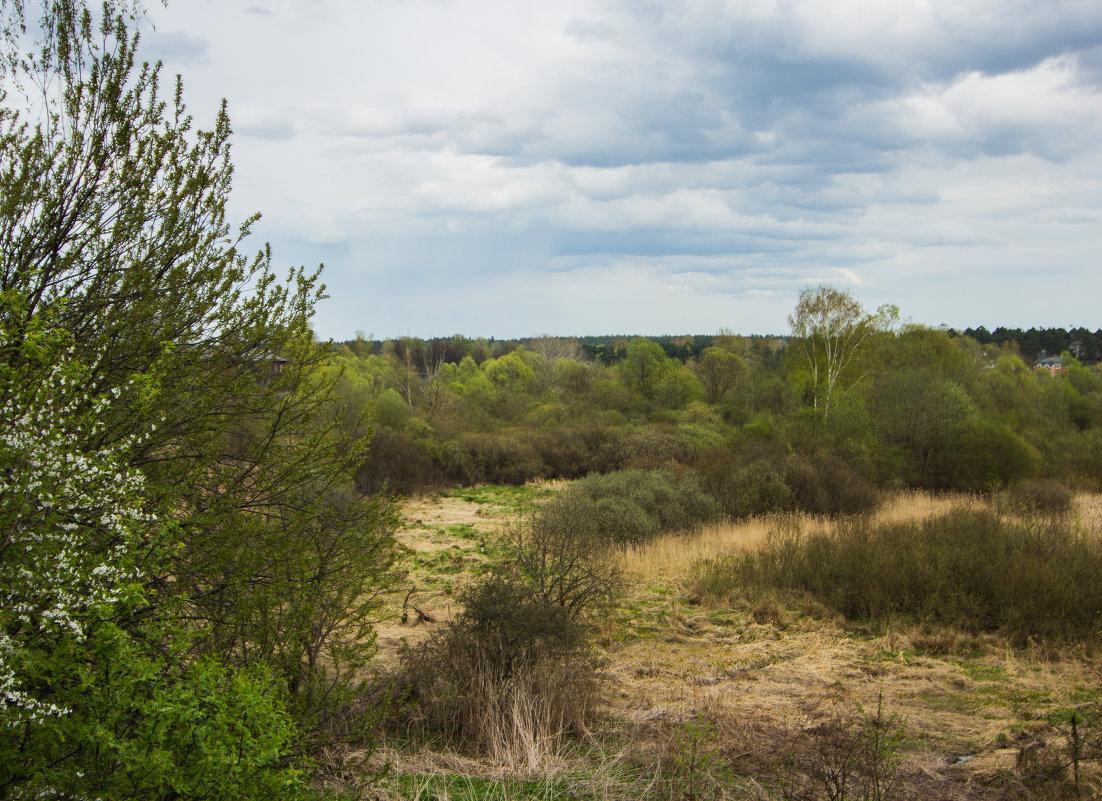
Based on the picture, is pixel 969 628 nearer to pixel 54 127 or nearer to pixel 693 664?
pixel 693 664

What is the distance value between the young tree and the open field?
76.7ft

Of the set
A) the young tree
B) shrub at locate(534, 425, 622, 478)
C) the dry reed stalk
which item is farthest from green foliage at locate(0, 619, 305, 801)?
the young tree

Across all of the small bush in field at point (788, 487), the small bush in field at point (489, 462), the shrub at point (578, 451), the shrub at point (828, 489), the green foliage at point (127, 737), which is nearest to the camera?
the green foliage at point (127, 737)

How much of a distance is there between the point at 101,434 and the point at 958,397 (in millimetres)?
26518

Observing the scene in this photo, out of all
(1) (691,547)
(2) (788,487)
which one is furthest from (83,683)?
(2) (788,487)

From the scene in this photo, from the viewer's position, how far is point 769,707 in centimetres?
725

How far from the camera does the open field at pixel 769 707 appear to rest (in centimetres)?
500

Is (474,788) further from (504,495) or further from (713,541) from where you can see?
(504,495)

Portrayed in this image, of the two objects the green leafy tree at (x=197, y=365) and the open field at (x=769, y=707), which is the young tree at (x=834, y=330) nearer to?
the open field at (x=769, y=707)

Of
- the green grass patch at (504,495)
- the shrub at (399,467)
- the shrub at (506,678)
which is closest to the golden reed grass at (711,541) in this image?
the shrub at (506,678)

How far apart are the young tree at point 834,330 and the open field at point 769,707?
23.4 m

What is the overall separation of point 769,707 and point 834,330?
3055 cm

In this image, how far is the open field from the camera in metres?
5.00

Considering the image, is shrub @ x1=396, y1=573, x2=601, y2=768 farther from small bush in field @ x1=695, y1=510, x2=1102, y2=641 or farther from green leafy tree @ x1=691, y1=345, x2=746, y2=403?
green leafy tree @ x1=691, y1=345, x2=746, y2=403
